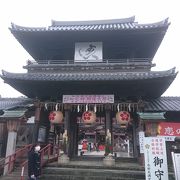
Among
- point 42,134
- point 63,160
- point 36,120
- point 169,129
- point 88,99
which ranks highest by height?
point 88,99

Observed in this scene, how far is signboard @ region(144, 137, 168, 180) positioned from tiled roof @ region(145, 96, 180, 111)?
4.72 meters

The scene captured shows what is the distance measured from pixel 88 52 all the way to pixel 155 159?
383 inches

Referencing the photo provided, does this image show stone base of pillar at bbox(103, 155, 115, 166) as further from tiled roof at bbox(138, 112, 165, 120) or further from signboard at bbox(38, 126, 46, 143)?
signboard at bbox(38, 126, 46, 143)

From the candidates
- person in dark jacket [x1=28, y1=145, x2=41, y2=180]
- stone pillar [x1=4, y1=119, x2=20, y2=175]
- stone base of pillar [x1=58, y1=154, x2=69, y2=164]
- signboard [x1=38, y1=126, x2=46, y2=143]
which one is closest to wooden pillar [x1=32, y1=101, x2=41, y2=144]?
signboard [x1=38, y1=126, x2=46, y2=143]

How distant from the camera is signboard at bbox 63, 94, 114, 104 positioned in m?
13.5

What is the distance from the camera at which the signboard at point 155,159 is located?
27.9 ft

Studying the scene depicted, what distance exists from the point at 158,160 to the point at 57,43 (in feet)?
38.1

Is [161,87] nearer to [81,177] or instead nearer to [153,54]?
[153,54]

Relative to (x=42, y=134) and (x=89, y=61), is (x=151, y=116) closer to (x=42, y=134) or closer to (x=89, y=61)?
(x=89, y=61)

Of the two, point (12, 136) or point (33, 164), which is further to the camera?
point (12, 136)

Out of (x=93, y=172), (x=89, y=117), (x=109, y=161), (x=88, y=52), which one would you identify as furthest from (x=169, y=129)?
(x=88, y=52)

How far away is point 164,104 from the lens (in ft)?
49.0

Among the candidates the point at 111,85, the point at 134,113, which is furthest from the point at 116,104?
the point at 134,113

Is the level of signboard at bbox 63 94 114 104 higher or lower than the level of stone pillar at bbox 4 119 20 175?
higher
